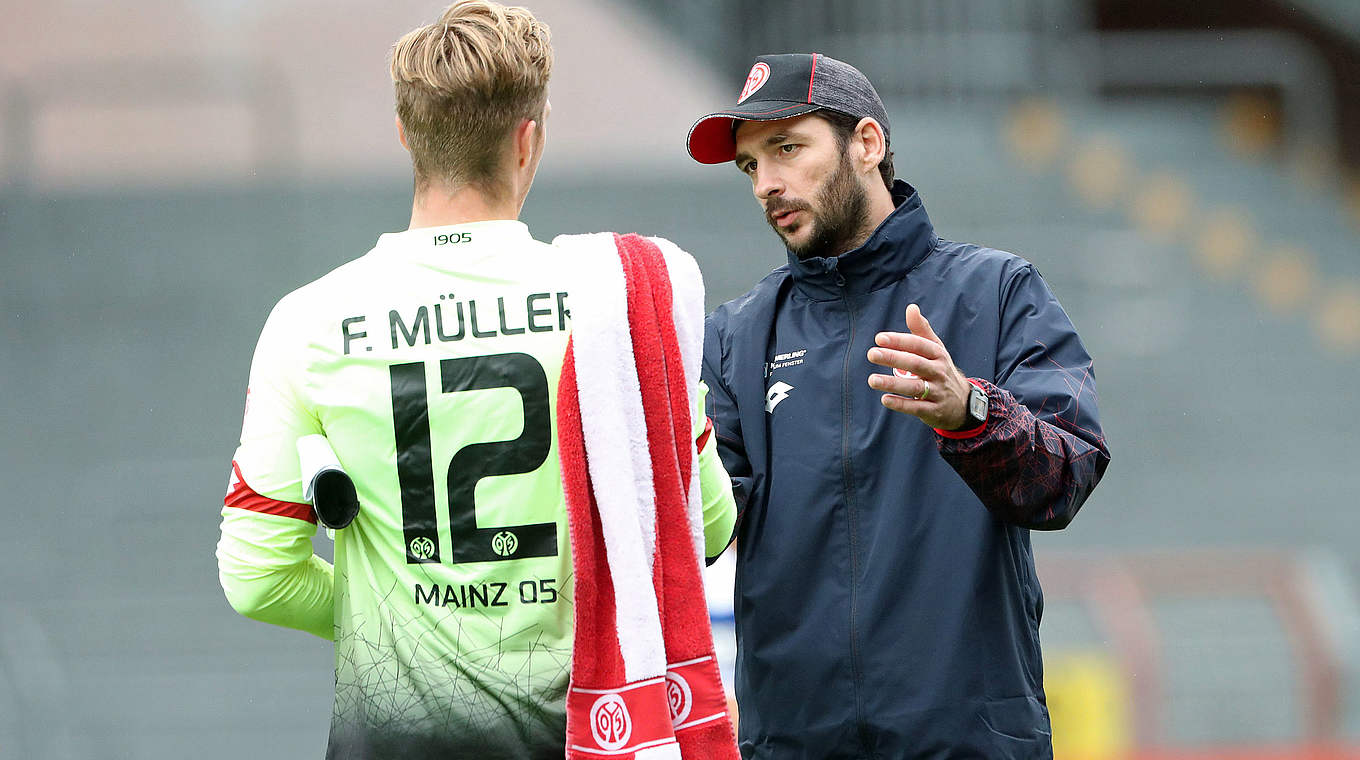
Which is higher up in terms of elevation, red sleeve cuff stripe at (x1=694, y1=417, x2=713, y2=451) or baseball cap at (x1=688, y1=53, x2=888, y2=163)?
baseball cap at (x1=688, y1=53, x2=888, y2=163)

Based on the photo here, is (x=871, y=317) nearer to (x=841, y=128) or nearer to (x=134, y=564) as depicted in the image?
(x=841, y=128)

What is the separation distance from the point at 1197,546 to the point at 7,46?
38.4ft

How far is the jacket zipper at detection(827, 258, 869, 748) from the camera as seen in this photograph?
8.82 feet

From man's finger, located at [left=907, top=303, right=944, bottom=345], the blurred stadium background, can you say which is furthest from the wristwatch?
the blurred stadium background

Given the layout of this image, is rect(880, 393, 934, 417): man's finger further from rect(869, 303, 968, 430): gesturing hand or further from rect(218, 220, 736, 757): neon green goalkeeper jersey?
rect(218, 220, 736, 757): neon green goalkeeper jersey

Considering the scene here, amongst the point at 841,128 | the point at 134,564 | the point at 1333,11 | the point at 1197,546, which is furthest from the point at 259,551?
the point at 1333,11

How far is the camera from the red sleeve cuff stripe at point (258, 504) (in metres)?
2.16

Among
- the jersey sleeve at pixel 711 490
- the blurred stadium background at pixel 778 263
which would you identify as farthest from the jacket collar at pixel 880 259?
the blurred stadium background at pixel 778 263

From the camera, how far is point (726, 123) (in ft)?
9.78

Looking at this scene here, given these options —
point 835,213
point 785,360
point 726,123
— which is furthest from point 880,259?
point 726,123

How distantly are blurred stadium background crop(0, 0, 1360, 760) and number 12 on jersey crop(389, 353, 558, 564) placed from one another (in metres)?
4.48

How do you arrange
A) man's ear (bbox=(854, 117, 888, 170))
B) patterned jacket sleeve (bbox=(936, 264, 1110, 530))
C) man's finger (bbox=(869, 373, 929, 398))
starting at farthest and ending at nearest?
man's ear (bbox=(854, 117, 888, 170)) → patterned jacket sleeve (bbox=(936, 264, 1110, 530)) → man's finger (bbox=(869, 373, 929, 398))

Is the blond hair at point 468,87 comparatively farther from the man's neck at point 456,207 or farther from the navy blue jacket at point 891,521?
the navy blue jacket at point 891,521

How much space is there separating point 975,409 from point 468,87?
887 mm
